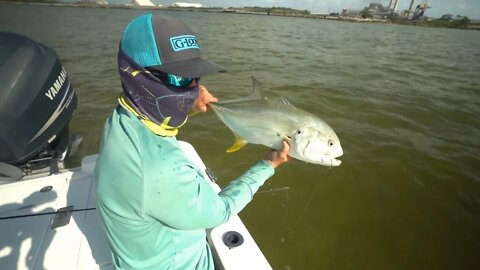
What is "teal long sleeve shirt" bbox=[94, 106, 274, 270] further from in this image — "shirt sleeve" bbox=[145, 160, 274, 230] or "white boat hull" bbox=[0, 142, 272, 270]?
"white boat hull" bbox=[0, 142, 272, 270]


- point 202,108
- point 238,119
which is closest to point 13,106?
point 202,108

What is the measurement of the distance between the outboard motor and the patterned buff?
2.07 metres

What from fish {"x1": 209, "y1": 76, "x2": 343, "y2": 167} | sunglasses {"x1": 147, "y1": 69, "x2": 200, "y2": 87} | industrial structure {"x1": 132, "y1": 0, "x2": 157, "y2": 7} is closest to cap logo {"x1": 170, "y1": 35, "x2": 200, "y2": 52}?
sunglasses {"x1": 147, "y1": 69, "x2": 200, "y2": 87}

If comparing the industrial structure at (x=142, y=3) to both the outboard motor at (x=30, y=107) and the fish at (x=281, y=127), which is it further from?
the fish at (x=281, y=127)

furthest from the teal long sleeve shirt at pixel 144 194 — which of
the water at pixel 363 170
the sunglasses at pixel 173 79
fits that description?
the water at pixel 363 170

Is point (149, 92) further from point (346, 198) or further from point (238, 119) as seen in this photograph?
point (346, 198)

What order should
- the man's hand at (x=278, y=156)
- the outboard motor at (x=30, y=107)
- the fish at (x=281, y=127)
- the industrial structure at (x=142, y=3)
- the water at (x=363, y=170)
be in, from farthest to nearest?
the industrial structure at (x=142, y=3), the water at (x=363, y=170), the outboard motor at (x=30, y=107), the fish at (x=281, y=127), the man's hand at (x=278, y=156)

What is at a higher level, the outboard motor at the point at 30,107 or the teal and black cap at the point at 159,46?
the teal and black cap at the point at 159,46

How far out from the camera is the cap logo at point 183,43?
124 cm

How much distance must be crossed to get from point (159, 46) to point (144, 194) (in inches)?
25.1

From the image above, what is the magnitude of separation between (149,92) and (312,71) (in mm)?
10876

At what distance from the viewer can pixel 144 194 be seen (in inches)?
45.1

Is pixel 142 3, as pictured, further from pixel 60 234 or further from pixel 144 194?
pixel 144 194

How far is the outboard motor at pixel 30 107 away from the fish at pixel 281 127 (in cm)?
194
